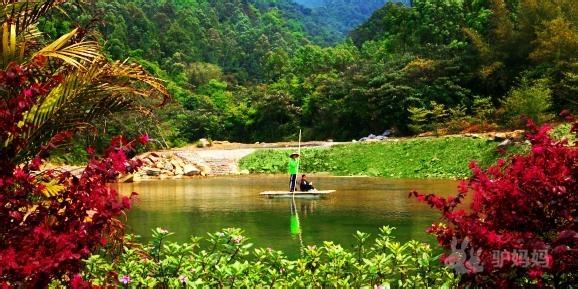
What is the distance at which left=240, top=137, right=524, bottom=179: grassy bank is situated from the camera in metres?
22.2

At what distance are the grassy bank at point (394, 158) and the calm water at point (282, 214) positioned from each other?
13.2ft

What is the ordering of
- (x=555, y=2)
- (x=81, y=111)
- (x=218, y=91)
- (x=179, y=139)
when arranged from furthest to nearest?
1. (x=218, y=91)
2. (x=179, y=139)
3. (x=555, y=2)
4. (x=81, y=111)

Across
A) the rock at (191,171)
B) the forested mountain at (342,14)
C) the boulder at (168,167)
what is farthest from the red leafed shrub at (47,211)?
the forested mountain at (342,14)

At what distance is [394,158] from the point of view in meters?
25.0

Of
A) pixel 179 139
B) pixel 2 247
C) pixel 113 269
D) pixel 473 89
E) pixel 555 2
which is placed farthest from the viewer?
pixel 179 139

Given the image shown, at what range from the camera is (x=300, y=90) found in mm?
47375

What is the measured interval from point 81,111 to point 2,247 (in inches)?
74.5

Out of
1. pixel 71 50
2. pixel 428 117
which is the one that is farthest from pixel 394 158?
pixel 71 50

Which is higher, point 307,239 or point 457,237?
point 457,237

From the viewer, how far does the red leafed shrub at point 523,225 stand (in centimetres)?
308

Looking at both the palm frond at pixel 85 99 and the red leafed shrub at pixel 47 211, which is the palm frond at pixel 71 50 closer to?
the palm frond at pixel 85 99

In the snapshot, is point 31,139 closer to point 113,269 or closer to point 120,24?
point 113,269

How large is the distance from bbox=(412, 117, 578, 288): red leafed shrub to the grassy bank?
626 inches

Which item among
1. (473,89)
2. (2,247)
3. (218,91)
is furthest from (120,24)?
(2,247)
